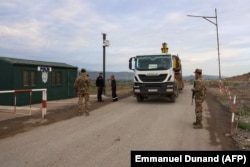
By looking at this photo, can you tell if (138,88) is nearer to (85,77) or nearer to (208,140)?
(85,77)

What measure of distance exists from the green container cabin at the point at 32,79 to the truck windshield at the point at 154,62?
540 centimetres

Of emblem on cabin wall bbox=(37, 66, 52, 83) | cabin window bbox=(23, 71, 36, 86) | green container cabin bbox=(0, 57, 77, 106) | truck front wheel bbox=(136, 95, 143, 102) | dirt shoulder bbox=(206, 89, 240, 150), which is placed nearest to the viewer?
dirt shoulder bbox=(206, 89, 240, 150)

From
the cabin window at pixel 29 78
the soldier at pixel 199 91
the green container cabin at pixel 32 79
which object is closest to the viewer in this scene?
the soldier at pixel 199 91

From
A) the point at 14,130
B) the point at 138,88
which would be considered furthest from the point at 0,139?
the point at 138,88

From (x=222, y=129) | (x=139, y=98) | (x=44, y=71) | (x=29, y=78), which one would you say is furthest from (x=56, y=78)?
(x=222, y=129)

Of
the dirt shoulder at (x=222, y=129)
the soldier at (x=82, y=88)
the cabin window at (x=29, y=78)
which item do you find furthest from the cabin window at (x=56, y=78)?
the dirt shoulder at (x=222, y=129)

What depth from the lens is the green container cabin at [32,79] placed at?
1852cm

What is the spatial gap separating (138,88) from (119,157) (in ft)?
41.9

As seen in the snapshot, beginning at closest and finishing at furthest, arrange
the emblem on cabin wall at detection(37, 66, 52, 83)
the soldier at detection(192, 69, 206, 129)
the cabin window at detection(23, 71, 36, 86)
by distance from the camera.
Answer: the soldier at detection(192, 69, 206, 129) → the cabin window at detection(23, 71, 36, 86) → the emblem on cabin wall at detection(37, 66, 52, 83)

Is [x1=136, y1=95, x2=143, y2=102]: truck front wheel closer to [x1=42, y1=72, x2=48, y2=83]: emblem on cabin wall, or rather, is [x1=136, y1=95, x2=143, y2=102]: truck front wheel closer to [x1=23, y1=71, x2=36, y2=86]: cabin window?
[x1=42, y1=72, x2=48, y2=83]: emblem on cabin wall

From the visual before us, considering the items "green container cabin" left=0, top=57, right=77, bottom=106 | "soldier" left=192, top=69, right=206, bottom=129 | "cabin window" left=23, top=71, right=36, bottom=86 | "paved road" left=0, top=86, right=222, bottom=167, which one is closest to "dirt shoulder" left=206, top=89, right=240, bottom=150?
"paved road" left=0, top=86, right=222, bottom=167

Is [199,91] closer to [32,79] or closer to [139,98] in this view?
[139,98]

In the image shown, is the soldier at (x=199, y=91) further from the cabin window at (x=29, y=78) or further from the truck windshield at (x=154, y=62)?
the cabin window at (x=29, y=78)

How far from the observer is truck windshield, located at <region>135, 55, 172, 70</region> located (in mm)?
19969
